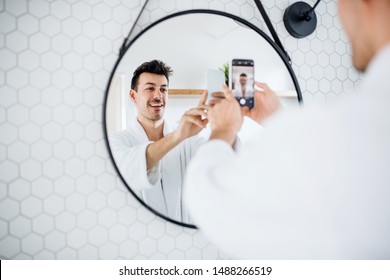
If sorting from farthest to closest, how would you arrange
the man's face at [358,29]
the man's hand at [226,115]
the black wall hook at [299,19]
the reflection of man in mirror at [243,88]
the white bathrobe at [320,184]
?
the black wall hook at [299,19]
the reflection of man in mirror at [243,88]
the man's hand at [226,115]
the man's face at [358,29]
the white bathrobe at [320,184]

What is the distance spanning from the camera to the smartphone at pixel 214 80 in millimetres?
902

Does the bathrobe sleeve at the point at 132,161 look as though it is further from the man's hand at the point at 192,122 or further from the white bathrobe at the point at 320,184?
the white bathrobe at the point at 320,184

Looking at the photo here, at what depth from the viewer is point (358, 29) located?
614mm

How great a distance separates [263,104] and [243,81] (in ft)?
0.29

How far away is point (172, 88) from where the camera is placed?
2.94 feet

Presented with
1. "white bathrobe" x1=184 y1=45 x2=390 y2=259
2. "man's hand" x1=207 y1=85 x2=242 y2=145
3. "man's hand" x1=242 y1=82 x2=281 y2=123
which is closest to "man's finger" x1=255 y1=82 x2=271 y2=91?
"man's hand" x1=242 y1=82 x2=281 y2=123

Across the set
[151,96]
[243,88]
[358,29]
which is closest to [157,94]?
[151,96]

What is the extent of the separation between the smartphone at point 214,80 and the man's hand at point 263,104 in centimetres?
10

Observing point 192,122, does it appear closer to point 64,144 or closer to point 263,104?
point 263,104

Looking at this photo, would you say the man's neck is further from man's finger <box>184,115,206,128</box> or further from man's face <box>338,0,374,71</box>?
man's face <box>338,0,374,71</box>

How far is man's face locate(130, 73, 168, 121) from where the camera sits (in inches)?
34.3

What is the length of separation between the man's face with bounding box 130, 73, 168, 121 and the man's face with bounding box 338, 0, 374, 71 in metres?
0.44

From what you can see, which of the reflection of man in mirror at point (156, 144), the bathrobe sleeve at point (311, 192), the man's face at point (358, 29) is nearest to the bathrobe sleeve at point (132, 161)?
the reflection of man in mirror at point (156, 144)
